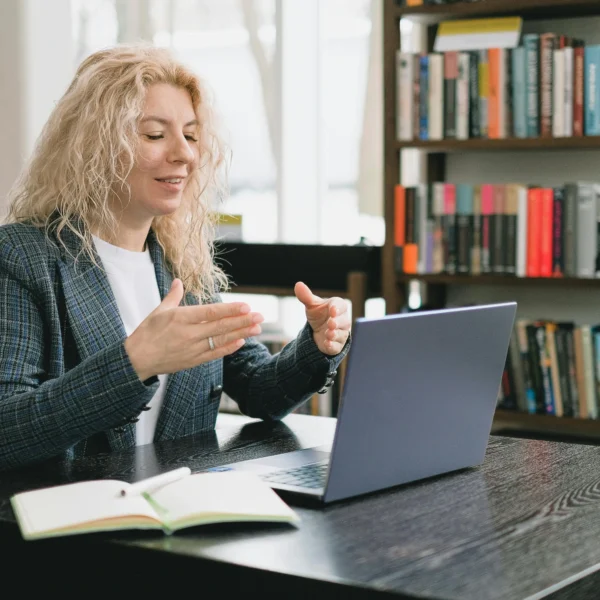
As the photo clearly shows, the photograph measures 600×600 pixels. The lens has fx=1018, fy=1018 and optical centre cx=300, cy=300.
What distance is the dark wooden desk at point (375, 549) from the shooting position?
3.12ft

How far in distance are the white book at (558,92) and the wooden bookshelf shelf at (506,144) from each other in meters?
0.04

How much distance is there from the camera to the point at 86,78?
1829 mm

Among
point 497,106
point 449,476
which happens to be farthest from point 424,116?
point 449,476

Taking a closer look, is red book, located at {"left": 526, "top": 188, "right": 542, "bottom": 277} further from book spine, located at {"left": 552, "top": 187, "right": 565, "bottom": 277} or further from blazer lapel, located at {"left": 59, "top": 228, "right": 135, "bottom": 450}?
blazer lapel, located at {"left": 59, "top": 228, "right": 135, "bottom": 450}

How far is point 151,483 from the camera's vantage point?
46.4 inches

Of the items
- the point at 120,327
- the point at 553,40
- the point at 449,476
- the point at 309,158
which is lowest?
the point at 449,476

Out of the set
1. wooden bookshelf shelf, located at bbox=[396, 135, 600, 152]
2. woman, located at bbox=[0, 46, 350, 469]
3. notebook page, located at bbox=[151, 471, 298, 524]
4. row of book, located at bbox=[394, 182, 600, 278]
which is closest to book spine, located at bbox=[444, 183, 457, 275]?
row of book, located at bbox=[394, 182, 600, 278]

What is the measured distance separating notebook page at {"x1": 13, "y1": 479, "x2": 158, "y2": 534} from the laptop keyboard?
0.21 meters

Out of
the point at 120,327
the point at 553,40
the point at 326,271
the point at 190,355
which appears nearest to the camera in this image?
the point at 190,355

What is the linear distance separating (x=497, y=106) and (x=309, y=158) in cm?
137

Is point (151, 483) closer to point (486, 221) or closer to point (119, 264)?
point (119, 264)

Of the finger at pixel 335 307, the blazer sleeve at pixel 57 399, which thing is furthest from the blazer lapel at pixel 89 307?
the finger at pixel 335 307

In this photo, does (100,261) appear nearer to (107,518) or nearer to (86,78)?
(86,78)

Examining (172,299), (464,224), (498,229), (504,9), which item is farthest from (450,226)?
(172,299)
